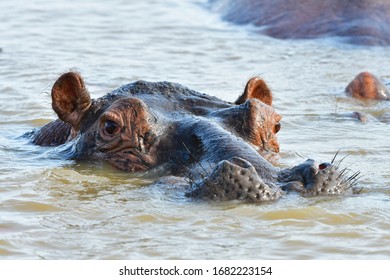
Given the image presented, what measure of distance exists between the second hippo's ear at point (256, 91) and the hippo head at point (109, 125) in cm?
105

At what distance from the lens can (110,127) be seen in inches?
287

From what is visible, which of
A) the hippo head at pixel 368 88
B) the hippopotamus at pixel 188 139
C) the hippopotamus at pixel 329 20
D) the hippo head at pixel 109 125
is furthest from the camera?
the hippopotamus at pixel 329 20

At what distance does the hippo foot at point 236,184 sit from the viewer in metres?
6.03

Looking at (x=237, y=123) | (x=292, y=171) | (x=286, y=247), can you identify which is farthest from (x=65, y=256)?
(x=237, y=123)

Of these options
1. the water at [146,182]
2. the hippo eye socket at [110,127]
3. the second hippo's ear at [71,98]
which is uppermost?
the second hippo's ear at [71,98]

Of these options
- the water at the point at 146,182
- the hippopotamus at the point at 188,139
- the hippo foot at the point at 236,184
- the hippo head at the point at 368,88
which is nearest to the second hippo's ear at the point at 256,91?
the hippopotamus at the point at 188,139

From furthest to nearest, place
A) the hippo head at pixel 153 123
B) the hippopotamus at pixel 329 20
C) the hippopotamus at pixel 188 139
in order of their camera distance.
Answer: the hippopotamus at pixel 329 20 < the hippo head at pixel 153 123 < the hippopotamus at pixel 188 139

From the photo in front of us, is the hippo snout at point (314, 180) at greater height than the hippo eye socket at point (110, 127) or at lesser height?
lesser

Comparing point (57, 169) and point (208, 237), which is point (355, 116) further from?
point (208, 237)

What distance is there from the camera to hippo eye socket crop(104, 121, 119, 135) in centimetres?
727

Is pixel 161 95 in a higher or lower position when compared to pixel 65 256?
higher

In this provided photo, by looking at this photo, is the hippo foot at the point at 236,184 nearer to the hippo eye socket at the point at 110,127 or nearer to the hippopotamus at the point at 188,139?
the hippopotamus at the point at 188,139
